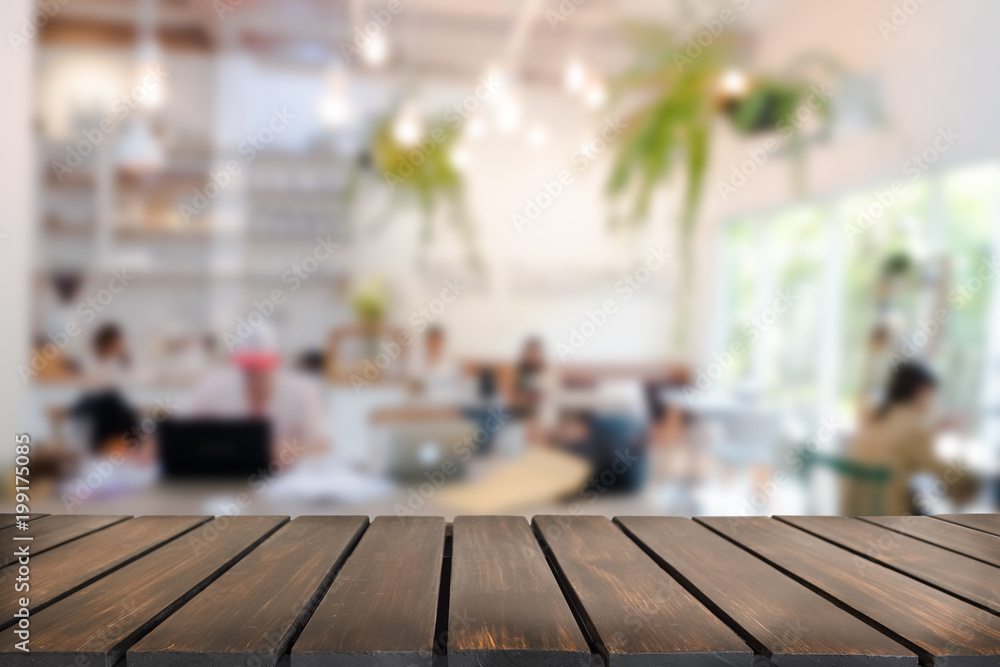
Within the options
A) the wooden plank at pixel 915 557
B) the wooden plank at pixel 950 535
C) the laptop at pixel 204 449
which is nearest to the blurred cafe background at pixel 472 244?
the laptop at pixel 204 449

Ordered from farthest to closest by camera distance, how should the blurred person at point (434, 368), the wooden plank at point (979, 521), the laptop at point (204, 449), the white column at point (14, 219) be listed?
the blurred person at point (434, 368), the white column at point (14, 219), the laptop at point (204, 449), the wooden plank at point (979, 521)

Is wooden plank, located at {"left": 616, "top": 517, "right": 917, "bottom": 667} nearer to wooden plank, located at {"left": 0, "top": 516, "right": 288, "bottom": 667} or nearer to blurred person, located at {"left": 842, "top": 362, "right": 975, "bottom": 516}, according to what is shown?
wooden plank, located at {"left": 0, "top": 516, "right": 288, "bottom": 667}

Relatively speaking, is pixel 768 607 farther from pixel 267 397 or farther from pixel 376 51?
pixel 376 51

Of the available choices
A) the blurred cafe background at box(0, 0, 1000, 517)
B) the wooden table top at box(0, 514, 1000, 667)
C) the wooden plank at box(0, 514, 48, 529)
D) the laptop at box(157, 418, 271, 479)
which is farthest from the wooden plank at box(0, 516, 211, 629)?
the blurred cafe background at box(0, 0, 1000, 517)

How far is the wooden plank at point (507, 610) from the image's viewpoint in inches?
30.6

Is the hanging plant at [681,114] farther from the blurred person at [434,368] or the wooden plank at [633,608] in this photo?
the wooden plank at [633,608]

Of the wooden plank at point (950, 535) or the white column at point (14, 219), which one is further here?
the white column at point (14, 219)

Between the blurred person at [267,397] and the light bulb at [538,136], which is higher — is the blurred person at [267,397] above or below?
below

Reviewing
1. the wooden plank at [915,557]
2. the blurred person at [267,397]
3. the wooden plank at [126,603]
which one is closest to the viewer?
the wooden plank at [126,603]

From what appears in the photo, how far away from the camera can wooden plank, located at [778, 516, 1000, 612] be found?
1024 millimetres

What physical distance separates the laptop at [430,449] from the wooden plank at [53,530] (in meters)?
2.47

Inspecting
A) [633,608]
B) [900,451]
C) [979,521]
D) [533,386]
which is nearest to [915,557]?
[979,521]

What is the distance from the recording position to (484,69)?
12.4 feet

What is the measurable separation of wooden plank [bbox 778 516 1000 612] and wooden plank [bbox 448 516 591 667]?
51cm
